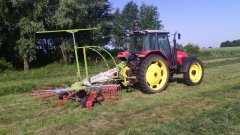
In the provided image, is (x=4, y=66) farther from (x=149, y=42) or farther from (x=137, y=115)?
(x=137, y=115)

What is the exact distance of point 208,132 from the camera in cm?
588

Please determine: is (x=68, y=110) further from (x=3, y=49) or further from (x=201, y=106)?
(x=3, y=49)

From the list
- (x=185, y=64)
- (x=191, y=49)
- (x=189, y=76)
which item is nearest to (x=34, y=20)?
(x=185, y=64)

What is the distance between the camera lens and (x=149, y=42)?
10.7 m

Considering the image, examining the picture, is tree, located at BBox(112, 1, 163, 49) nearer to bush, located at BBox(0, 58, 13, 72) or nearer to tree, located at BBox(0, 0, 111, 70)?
tree, located at BBox(0, 0, 111, 70)

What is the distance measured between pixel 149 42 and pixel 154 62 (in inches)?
27.3

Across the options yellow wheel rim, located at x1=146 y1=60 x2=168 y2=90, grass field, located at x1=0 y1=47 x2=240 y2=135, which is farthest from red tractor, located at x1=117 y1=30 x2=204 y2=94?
grass field, located at x1=0 y1=47 x2=240 y2=135

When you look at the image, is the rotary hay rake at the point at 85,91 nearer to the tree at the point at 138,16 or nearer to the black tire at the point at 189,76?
the black tire at the point at 189,76

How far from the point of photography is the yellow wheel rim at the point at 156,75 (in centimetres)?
1025

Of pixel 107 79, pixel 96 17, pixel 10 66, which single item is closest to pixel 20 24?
pixel 10 66

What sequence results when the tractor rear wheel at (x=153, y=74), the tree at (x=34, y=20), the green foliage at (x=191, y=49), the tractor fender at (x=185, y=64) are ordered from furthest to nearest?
1. the green foliage at (x=191, y=49)
2. the tree at (x=34, y=20)
3. the tractor fender at (x=185, y=64)
4. the tractor rear wheel at (x=153, y=74)

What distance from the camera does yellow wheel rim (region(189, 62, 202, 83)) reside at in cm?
1181

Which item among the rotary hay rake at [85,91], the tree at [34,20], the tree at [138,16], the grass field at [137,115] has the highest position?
the tree at [138,16]

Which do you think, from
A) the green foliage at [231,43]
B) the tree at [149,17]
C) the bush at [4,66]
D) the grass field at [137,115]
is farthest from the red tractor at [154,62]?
the green foliage at [231,43]
